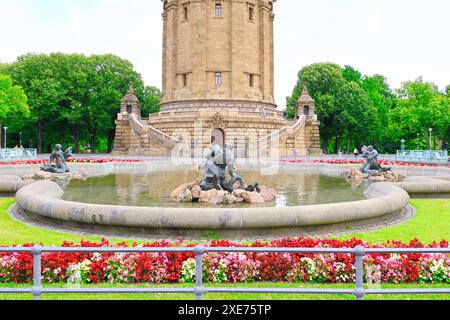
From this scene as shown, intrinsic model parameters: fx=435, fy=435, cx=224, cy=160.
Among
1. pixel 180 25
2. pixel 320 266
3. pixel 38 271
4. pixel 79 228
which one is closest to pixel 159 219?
pixel 79 228

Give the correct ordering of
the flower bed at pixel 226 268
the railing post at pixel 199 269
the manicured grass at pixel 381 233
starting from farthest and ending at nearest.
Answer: the manicured grass at pixel 381 233, the flower bed at pixel 226 268, the railing post at pixel 199 269

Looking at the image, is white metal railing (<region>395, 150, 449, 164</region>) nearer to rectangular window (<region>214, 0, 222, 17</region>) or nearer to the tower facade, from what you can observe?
the tower facade

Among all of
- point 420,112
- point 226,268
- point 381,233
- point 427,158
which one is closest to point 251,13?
point 420,112

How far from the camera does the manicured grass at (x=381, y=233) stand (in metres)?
9.88

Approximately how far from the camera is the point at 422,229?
438 inches

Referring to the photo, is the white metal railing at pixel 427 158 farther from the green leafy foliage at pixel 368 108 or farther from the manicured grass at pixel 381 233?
the manicured grass at pixel 381 233

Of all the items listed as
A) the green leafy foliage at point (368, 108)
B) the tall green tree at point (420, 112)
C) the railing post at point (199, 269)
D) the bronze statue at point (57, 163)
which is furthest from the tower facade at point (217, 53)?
the railing post at point (199, 269)

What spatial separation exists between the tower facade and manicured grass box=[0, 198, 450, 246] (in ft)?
132

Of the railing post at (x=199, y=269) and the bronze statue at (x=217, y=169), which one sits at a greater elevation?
the bronze statue at (x=217, y=169)

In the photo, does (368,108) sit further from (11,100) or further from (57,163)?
(57,163)

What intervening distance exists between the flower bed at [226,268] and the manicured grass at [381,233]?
2.34 metres

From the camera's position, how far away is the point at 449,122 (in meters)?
58.3
